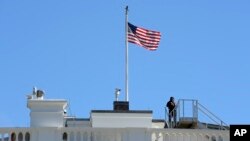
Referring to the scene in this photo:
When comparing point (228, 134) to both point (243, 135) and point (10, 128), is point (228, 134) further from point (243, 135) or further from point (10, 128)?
point (10, 128)

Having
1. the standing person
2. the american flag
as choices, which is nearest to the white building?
the standing person

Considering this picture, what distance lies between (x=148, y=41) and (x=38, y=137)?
285 inches

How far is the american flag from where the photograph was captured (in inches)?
1687

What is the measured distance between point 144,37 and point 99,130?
653 centimetres

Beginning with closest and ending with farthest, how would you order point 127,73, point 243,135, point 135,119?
point 243,135 → point 135,119 → point 127,73

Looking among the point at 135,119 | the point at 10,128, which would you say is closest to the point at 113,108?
the point at 135,119

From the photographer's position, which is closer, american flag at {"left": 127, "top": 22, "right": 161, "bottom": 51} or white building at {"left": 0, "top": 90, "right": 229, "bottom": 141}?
white building at {"left": 0, "top": 90, "right": 229, "bottom": 141}

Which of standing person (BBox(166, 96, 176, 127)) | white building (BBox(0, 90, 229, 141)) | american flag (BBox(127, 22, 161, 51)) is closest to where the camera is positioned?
white building (BBox(0, 90, 229, 141))

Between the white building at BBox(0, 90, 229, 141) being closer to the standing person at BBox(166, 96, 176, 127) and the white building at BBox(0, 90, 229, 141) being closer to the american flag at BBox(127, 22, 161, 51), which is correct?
the standing person at BBox(166, 96, 176, 127)

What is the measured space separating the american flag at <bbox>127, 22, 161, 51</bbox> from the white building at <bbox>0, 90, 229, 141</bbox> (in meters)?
4.59

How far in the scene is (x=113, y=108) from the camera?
39.7 meters

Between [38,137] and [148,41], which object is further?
[148,41]

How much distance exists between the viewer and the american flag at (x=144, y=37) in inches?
1687

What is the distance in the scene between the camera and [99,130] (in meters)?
37.5
